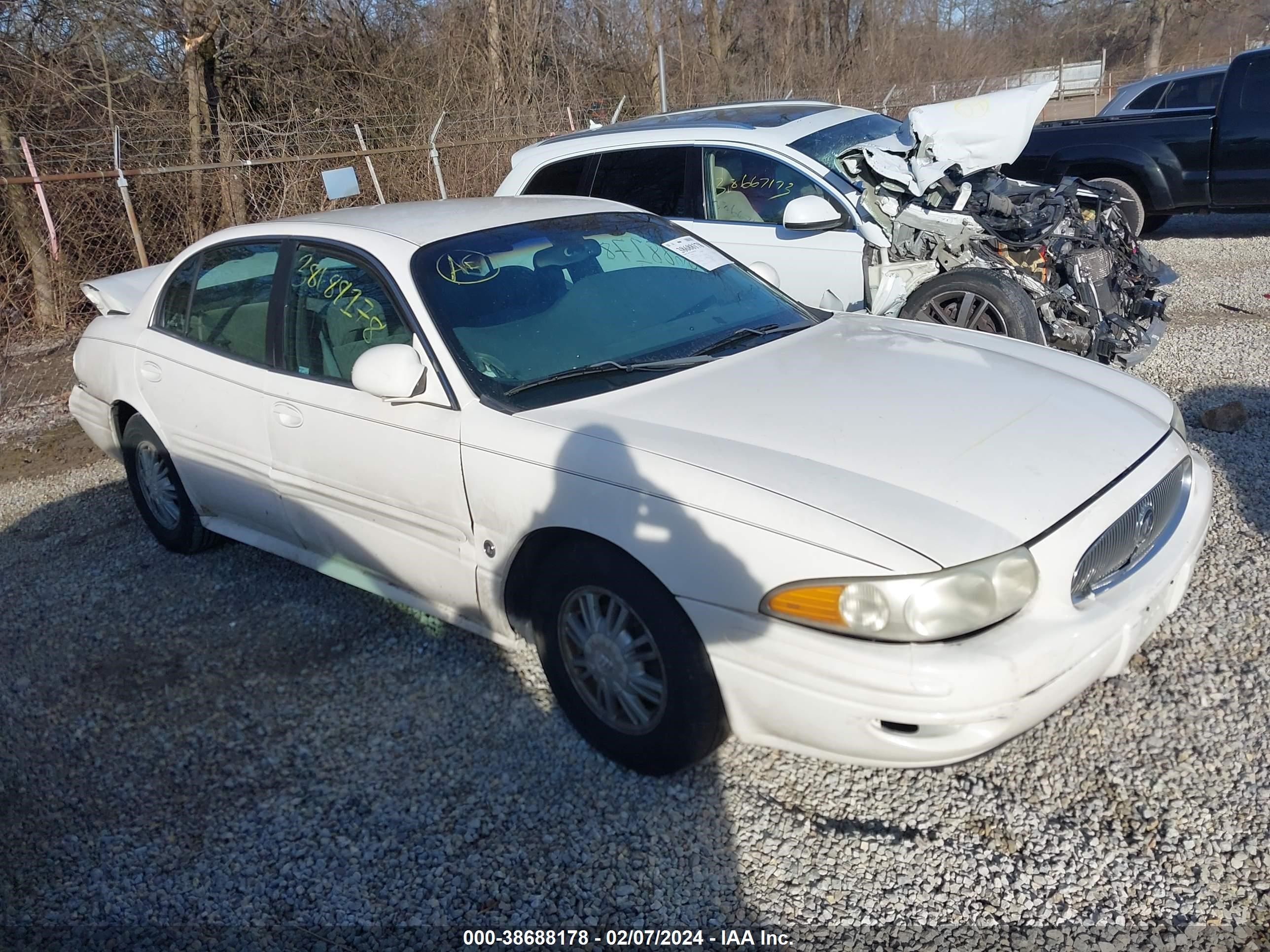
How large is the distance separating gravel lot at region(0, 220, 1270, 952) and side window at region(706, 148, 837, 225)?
3.17 m

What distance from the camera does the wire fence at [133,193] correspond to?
9.86 meters

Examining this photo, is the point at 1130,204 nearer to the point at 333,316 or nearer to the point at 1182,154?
the point at 1182,154

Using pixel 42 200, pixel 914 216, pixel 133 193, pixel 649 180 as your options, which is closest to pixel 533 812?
pixel 914 216

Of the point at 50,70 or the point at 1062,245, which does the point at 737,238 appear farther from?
the point at 50,70

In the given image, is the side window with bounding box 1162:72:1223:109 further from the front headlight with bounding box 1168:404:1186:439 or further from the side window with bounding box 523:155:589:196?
the front headlight with bounding box 1168:404:1186:439

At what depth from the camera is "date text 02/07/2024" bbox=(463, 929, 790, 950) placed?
8.24 ft

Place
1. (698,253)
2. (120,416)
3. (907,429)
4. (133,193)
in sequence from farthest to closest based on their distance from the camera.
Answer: (133,193), (120,416), (698,253), (907,429)

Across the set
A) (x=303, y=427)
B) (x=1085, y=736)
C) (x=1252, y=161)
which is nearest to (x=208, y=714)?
(x=303, y=427)

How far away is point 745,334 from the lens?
3.78 m

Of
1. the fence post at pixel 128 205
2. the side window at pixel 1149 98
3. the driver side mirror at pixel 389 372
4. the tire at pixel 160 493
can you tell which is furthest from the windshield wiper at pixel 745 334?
the side window at pixel 1149 98

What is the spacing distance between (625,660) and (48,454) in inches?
229

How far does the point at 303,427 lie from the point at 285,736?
3.61ft

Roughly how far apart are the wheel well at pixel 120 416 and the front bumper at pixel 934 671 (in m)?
3.47

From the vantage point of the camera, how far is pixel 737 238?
20.9 ft
